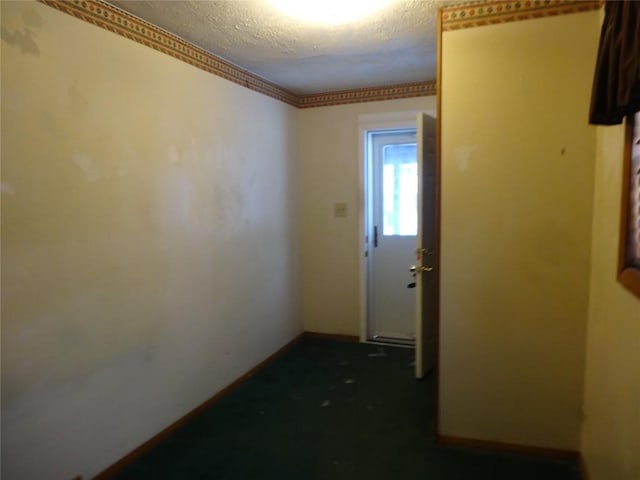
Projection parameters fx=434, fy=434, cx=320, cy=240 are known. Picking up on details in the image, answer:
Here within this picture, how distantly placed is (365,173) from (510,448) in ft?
8.00

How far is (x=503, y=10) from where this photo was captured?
7.00ft

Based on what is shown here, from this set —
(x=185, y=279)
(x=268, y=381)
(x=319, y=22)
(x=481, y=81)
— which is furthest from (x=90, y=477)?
(x=481, y=81)

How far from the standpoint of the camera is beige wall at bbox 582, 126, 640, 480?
54.7 inches

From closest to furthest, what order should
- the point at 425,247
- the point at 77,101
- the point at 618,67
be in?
the point at 618,67
the point at 77,101
the point at 425,247

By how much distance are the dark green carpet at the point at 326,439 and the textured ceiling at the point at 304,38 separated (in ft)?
7.64

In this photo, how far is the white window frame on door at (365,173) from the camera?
380 centimetres

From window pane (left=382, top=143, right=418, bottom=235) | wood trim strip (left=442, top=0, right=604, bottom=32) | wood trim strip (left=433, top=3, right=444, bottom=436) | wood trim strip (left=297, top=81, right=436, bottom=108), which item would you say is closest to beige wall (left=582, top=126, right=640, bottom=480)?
wood trim strip (left=442, top=0, right=604, bottom=32)

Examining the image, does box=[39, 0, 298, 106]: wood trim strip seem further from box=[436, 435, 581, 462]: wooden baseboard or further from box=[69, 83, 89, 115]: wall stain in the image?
box=[436, 435, 581, 462]: wooden baseboard

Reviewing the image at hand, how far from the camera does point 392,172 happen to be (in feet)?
13.4

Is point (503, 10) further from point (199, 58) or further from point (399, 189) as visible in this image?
point (399, 189)

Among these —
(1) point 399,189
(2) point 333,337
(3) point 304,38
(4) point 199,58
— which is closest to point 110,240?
(4) point 199,58

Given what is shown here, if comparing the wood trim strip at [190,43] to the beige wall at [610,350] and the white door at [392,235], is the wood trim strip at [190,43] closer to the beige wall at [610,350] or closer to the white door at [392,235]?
the beige wall at [610,350]

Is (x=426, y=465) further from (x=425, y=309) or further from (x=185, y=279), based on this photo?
(x=185, y=279)

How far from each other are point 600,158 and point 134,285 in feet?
7.80
